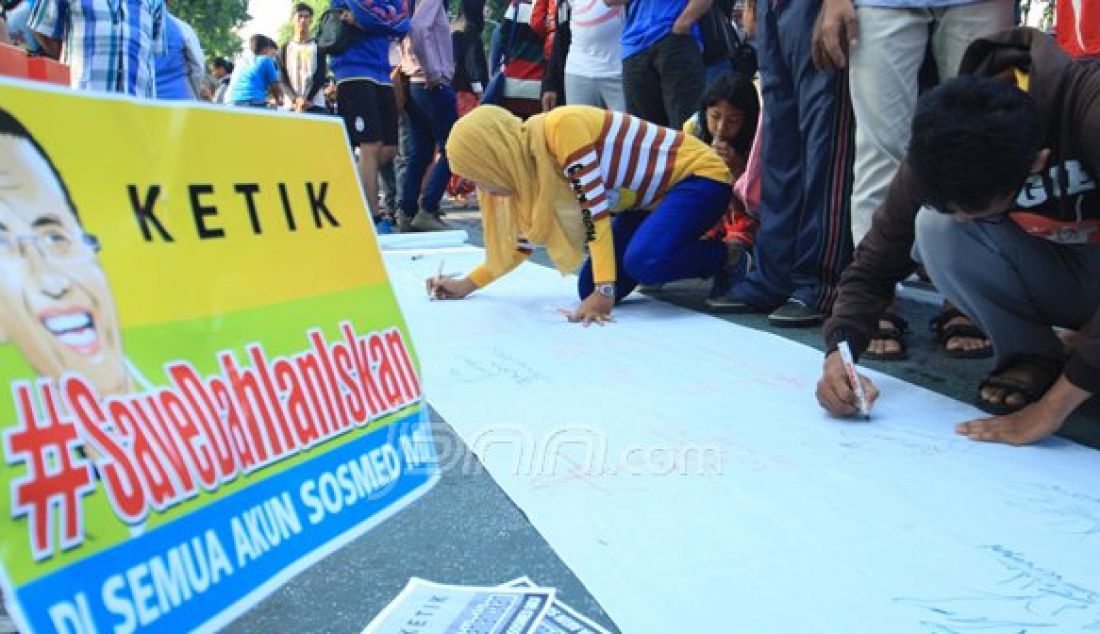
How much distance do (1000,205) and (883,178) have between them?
73 cm

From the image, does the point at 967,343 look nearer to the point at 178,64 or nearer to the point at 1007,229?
the point at 1007,229

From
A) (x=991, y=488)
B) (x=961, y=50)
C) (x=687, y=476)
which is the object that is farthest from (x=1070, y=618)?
(x=961, y=50)

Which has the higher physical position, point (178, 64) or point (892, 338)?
point (178, 64)

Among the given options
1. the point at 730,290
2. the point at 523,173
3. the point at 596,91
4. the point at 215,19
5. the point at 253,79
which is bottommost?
the point at 730,290

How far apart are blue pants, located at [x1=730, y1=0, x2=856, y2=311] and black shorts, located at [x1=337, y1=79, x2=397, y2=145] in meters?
2.21

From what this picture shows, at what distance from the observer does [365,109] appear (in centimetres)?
416

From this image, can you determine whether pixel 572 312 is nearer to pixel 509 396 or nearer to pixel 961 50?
pixel 509 396

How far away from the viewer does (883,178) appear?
1960 mm

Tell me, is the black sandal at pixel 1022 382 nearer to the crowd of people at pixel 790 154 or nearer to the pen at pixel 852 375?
the crowd of people at pixel 790 154

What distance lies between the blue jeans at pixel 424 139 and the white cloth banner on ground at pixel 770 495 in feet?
9.36

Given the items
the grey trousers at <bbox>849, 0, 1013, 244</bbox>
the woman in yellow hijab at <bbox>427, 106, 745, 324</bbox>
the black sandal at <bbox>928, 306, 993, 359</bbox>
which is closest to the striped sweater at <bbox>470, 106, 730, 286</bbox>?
the woman in yellow hijab at <bbox>427, 106, 745, 324</bbox>

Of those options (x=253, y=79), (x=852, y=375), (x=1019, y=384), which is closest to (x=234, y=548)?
(x=852, y=375)

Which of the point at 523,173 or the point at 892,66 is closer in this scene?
the point at 892,66

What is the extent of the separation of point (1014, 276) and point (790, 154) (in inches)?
36.2
